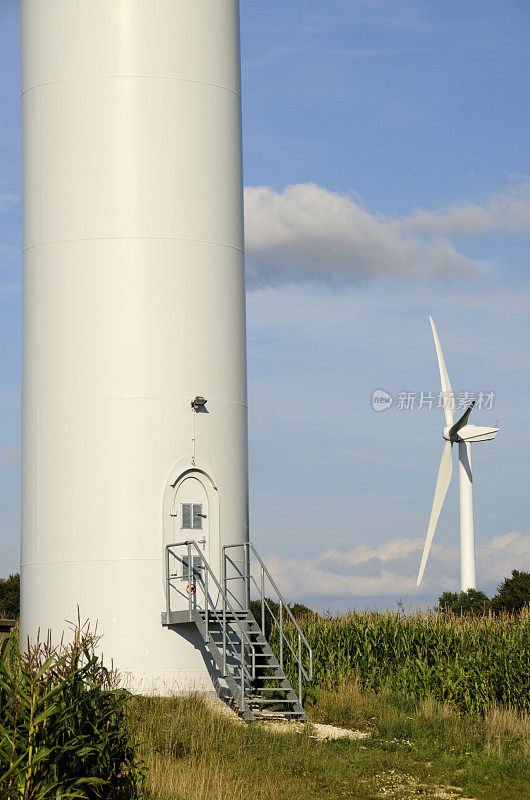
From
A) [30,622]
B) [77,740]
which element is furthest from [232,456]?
[77,740]

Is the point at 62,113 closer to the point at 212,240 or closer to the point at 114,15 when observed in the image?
the point at 114,15

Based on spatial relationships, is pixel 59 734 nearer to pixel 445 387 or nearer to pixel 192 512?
pixel 192 512

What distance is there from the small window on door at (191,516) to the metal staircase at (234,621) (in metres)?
0.42

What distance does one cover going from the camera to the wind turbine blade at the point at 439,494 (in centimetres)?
3712

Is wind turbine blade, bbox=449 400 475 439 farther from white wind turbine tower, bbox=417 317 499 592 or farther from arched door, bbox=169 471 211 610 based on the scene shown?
arched door, bbox=169 471 211 610

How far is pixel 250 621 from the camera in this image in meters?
21.7

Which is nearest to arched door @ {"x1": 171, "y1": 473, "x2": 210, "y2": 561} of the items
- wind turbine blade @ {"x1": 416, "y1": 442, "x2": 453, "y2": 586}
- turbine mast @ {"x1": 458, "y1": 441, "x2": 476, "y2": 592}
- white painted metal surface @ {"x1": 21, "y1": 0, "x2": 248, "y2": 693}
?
white painted metal surface @ {"x1": 21, "y1": 0, "x2": 248, "y2": 693}

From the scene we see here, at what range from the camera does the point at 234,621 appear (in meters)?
21.7

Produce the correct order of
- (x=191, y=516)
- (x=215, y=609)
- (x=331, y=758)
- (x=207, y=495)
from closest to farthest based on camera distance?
(x=331, y=758) → (x=215, y=609) → (x=191, y=516) → (x=207, y=495)

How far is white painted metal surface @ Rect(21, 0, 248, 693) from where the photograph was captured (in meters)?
21.4

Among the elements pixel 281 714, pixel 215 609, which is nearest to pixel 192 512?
pixel 215 609

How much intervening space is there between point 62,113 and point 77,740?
49.6 feet

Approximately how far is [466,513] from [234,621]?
2179 cm

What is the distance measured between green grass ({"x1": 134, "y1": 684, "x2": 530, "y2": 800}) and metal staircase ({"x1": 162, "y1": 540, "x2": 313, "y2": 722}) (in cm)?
89
